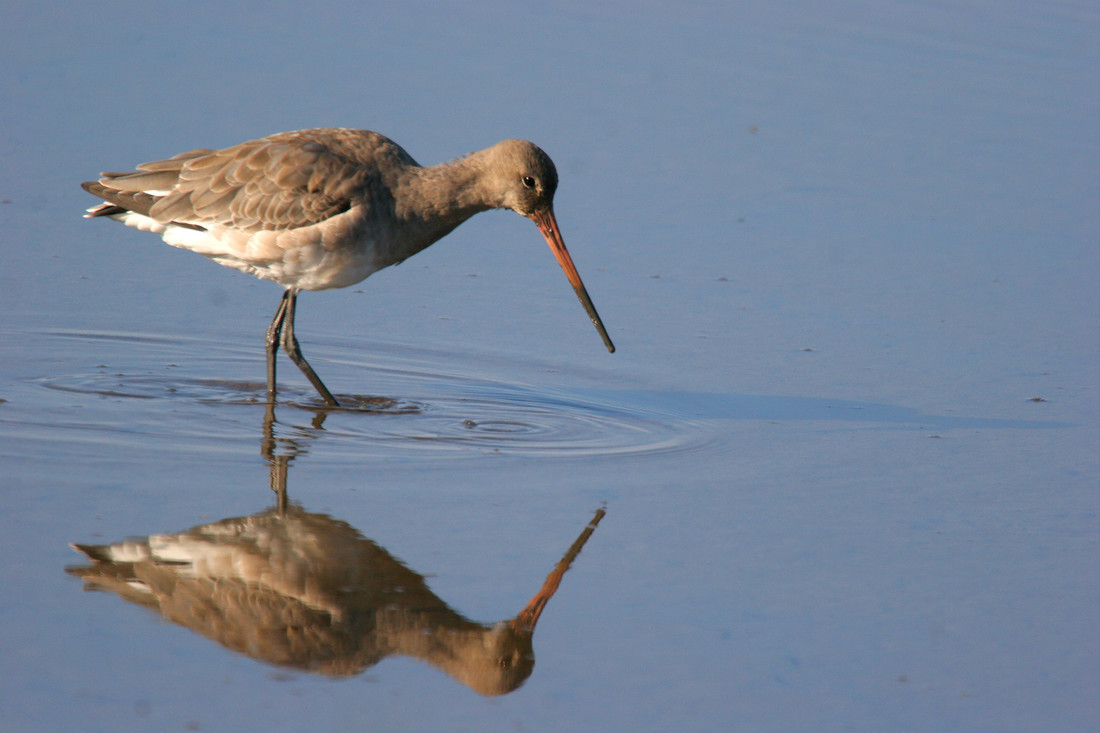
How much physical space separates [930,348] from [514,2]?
654 cm

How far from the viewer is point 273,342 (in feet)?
24.0

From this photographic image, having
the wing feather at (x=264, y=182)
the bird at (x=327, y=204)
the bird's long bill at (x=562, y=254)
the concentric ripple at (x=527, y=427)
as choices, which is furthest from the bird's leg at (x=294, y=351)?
the bird's long bill at (x=562, y=254)

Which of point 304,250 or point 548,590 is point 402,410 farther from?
point 548,590

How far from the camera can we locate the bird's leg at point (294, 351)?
7055mm

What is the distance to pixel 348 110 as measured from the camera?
10.3 m

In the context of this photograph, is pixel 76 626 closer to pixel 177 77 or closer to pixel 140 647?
pixel 140 647

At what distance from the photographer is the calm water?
15.0ft

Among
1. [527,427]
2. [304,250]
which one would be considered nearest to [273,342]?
[304,250]

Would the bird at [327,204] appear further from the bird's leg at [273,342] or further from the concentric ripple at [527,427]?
the concentric ripple at [527,427]

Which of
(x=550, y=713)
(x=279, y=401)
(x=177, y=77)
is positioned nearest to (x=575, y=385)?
(x=279, y=401)

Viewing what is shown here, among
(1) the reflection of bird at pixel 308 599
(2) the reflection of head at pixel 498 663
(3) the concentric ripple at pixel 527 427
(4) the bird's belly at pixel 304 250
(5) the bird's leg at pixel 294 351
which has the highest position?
(4) the bird's belly at pixel 304 250

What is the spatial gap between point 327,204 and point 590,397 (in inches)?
61.4

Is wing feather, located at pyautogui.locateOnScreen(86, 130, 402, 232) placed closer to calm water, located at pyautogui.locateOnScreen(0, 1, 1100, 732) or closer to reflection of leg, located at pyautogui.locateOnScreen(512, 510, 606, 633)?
calm water, located at pyautogui.locateOnScreen(0, 1, 1100, 732)

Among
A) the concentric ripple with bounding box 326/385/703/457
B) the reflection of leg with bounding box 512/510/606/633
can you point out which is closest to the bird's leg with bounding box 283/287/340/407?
the concentric ripple with bounding box 326/385/703/457
